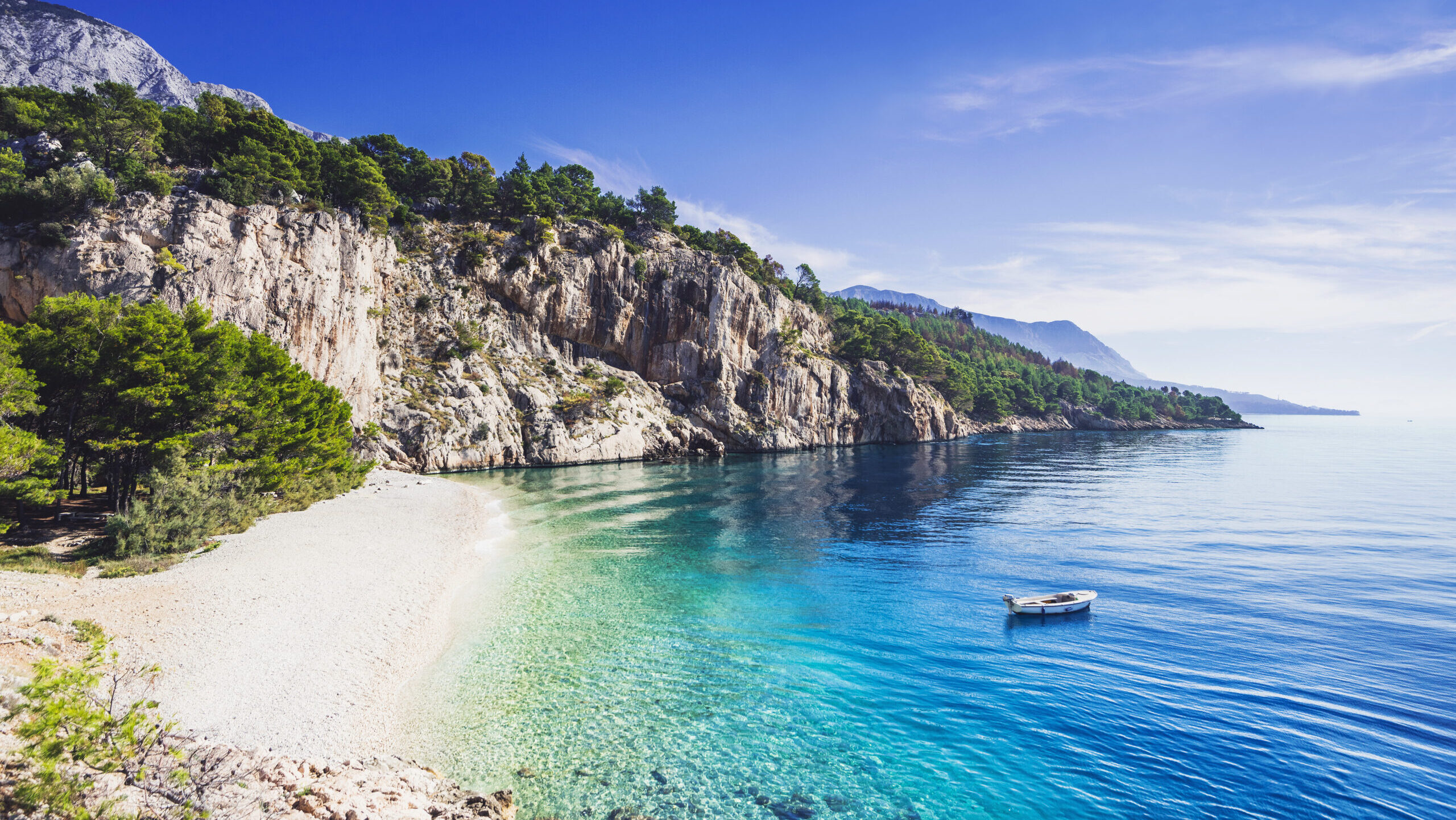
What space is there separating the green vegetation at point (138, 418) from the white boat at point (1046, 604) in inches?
1207

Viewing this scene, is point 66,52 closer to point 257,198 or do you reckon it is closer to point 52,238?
point 257,198

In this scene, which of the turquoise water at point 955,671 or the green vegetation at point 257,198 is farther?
the green vegetation at point 257,198

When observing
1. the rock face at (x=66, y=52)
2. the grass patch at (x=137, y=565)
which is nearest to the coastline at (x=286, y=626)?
the grass patch at (x=137, y=565)

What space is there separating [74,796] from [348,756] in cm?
541

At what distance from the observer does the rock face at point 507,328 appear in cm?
4356

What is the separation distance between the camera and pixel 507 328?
77188 mm

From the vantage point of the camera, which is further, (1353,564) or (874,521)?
(874,521)

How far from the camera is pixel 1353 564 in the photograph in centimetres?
2562

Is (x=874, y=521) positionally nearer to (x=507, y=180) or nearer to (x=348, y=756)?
(x=348, y=756)

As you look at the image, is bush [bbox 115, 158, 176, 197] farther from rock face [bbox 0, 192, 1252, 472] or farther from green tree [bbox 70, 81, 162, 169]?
green tree [bbox 70, 81, 162, 169]

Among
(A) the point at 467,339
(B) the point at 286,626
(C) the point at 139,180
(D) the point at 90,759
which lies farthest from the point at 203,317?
(A) the point at 467,339

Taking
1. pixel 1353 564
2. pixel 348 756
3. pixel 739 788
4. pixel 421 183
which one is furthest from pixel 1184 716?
pixel 421 183

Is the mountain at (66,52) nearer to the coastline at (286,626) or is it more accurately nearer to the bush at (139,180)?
the bush at (139,180)

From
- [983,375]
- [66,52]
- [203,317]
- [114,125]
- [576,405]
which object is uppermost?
[66,52]
